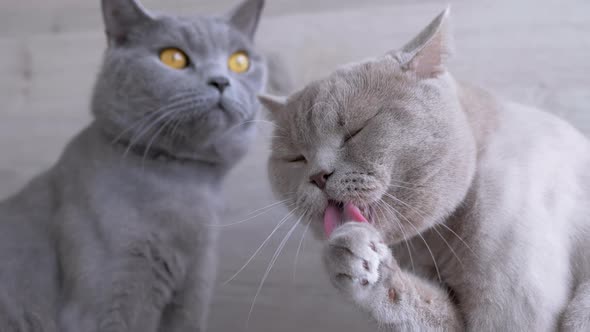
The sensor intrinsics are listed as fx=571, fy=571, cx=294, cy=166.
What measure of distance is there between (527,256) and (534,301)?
59 millimetres

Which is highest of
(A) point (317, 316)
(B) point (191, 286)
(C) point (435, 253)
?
(C) point (435, 253)

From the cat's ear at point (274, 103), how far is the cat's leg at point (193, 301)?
33 cm

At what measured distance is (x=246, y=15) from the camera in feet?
4.40

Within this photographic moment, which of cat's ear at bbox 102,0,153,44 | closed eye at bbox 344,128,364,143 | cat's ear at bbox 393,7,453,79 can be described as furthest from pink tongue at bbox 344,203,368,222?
cat's ear at bbox 102,0,153,44

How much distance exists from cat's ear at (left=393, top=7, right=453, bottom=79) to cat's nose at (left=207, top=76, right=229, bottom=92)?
1.40 ft

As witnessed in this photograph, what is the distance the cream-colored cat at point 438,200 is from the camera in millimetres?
764

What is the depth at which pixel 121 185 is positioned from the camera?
1.19m

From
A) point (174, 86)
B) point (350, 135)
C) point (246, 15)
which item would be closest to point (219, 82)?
point (174, 86)

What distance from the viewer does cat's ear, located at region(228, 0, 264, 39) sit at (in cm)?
133

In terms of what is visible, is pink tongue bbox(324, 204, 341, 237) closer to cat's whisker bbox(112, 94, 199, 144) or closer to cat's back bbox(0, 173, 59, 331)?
cat's whisker bbox(112, 94, 199, 144)

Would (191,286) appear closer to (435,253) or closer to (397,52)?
(435,253)

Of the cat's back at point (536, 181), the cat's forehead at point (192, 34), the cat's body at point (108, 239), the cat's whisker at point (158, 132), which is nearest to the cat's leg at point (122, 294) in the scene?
the cat's body at point (108, 239)

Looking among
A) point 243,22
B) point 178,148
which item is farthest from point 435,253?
point 243,22

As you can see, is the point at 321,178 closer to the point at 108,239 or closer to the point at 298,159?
the point at 298,159
